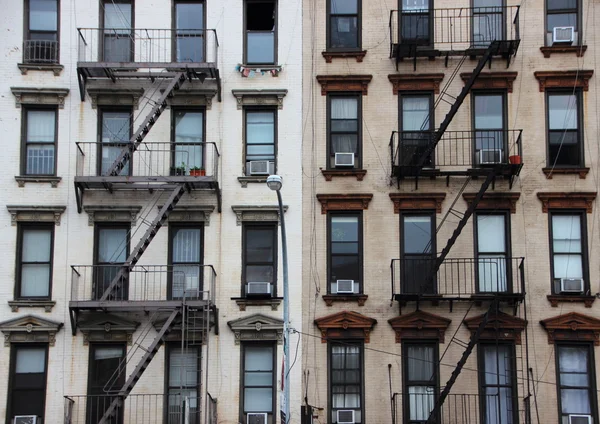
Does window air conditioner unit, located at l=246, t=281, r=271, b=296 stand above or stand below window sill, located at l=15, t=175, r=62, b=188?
below

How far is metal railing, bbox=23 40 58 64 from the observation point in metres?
27.6

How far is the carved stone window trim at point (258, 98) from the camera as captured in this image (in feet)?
89.7

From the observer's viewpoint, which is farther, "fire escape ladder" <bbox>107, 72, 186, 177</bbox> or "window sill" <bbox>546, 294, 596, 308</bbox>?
"fire escape ladder" <bbox>107, 72, 186, 177</bbox>

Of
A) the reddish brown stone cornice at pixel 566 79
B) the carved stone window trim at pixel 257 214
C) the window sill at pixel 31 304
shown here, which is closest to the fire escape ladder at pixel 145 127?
the carved stone window trim at pixel 257 214

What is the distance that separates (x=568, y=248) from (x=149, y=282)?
36.8 ft

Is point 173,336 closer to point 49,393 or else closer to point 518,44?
point 49,393

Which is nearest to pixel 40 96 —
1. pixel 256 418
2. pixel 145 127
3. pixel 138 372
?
pixel 145 127

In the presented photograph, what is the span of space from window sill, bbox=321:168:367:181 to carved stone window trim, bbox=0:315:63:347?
810 cm

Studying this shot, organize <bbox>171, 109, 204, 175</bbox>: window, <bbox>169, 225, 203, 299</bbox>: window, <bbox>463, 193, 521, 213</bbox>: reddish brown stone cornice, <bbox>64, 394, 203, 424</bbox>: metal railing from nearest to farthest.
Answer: <bbox>64, 394, 203, 424</bbox>: metal railing → <bbox>169, 225, 203, 299</bbox>: window → <bbox>463, 193, 521, 213</bbox>: reddish brown stone cornice → <bbox>171, 109, 204, 175</bbox>: window

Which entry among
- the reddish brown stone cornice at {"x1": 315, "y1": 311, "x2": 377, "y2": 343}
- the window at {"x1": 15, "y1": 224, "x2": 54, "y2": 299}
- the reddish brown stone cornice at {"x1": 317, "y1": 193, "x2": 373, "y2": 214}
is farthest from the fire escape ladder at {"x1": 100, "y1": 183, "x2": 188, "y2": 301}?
the reddish brown stone cornice at {"x1": 315, "y1": 311, "x2": 377, "y2": 343}

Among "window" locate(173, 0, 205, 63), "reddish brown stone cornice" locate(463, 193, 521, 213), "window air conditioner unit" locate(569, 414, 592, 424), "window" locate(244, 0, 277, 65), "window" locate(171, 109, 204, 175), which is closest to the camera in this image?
"window air conditioner unit" locate(569, 414, 592, 424)

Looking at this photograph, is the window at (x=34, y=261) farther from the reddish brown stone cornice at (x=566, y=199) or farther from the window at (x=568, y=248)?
the window at (x=568, y=248)

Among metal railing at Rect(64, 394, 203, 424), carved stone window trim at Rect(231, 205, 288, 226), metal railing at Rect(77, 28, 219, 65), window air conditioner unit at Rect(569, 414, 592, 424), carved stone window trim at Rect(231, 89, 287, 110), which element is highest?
metal railing at Rect(77, 28, 219, 65)

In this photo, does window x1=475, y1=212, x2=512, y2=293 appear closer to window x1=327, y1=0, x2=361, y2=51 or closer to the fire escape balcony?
the fire escape balcony
